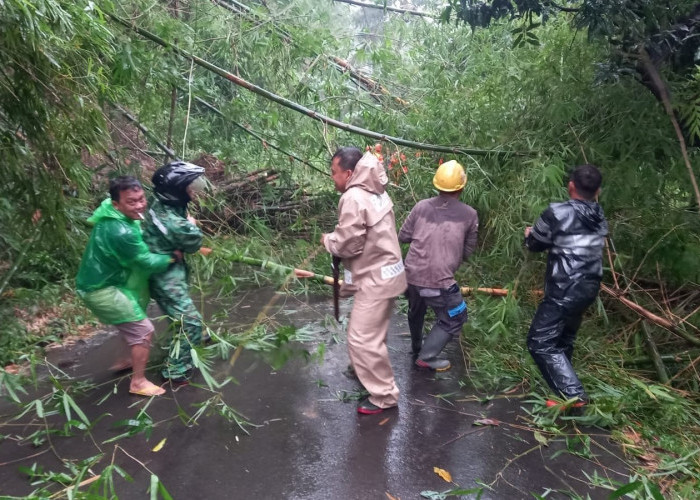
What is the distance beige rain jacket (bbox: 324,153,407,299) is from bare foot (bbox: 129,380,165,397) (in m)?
1.48

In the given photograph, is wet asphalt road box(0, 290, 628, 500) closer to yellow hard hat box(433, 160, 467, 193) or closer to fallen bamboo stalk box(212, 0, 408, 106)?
yellow hard hat box(433, 160, 467, 193)

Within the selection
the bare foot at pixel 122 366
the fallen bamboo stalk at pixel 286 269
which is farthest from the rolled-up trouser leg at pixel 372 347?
the bare foot at pixel 122 366

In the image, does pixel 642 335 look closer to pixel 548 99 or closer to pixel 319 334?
pixel 548 99

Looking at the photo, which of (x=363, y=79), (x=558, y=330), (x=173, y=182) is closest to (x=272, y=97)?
(x=173, y=182)

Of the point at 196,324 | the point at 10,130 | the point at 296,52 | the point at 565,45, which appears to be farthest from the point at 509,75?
the point at 10,130

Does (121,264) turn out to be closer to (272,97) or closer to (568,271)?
(272,97)

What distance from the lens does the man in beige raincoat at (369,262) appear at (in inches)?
128

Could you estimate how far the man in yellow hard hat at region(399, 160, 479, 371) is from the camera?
3814 millimetres

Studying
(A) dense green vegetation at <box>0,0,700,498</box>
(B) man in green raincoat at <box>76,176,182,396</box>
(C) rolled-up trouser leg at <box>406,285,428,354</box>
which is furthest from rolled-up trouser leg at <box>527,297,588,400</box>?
(B) man in green raincoat at <box>76,176,182,396</box>

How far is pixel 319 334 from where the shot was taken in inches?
185

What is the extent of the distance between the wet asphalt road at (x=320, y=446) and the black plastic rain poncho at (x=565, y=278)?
360 millimetres

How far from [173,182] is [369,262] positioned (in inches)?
55.4

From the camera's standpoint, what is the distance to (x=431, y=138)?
5871 millimetres

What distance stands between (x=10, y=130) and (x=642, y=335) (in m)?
4.86
